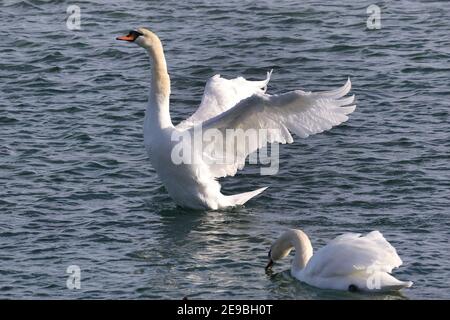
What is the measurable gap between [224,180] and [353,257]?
165 inches

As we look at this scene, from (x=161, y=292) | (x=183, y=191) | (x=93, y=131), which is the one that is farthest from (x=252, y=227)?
(x=93, y=131)

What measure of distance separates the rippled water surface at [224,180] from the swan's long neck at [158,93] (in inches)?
41.3

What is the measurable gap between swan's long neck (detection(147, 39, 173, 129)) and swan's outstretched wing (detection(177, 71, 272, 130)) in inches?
24.2

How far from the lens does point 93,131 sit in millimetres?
17859

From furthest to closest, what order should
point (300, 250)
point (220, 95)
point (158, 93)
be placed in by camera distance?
point (220, 95) → point (158, 93) → point (300, 250)

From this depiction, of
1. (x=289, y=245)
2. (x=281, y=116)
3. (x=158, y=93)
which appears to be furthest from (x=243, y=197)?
(x=289, y=245)

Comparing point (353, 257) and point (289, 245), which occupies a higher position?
point (353, 257)

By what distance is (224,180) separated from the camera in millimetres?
16594

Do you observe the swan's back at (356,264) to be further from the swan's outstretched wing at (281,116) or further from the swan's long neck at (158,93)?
the swan's long neck at (158,93)

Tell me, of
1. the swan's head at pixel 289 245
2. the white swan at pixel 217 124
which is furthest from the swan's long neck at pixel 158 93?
the swan's head at pixel 289 245

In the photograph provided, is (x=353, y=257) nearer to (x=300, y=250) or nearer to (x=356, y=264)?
(x=356, y=264)

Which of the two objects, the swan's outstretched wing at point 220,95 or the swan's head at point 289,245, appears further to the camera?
the swan's outstretched wing at point 220,95

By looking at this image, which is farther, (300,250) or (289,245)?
(289,245)

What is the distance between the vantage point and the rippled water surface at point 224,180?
44.2 ft
